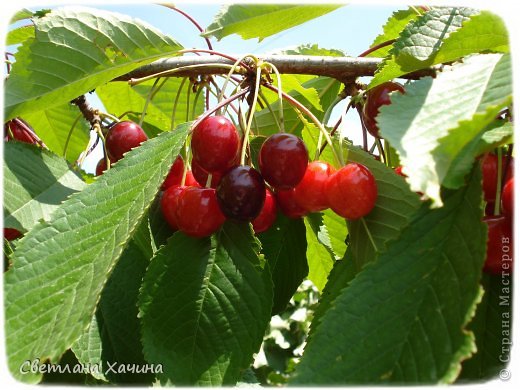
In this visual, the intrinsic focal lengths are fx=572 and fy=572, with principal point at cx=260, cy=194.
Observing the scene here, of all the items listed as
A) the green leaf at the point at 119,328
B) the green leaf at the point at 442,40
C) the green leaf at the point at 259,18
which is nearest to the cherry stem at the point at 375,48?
the green leaf at the point at 259,18

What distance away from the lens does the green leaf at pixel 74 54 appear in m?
1.40

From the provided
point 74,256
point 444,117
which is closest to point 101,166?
point 74,256

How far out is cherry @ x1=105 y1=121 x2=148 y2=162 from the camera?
1525 millimetres

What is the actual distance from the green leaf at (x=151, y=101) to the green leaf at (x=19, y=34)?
1.53ft

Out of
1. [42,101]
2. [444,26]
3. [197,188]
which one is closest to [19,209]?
[42,101]

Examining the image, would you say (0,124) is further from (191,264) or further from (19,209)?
(191,264)

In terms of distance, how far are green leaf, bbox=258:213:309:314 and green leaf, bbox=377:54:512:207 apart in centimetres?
69

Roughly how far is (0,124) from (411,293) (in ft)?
3.38

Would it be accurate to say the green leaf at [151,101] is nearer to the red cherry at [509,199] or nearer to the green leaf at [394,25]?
the green leaf at [394,25]

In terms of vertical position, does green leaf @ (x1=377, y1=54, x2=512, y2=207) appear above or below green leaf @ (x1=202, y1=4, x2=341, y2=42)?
below

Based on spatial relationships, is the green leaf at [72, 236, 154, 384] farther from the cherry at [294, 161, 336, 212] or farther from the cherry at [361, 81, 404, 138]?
the cherry at [361, 81, 404, 138]

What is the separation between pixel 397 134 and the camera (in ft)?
2.78

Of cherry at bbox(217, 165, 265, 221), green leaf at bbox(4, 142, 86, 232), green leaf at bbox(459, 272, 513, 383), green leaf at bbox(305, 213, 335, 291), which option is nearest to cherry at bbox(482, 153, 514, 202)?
green leaf at bbox(459, 272, 513, 383)

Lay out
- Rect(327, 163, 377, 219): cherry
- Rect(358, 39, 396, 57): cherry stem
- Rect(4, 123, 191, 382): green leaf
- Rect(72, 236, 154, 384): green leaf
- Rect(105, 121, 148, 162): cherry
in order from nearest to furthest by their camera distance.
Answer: Rect(4, 123, 191, 382): green leaf < Rect(327, 163, 377, 219): cherry < Rect(72, 236, 154, 384): green leaf < Rect(105, 121, 148, 162): cherry < Rect(358, 39, 396, 57): cherry stem
